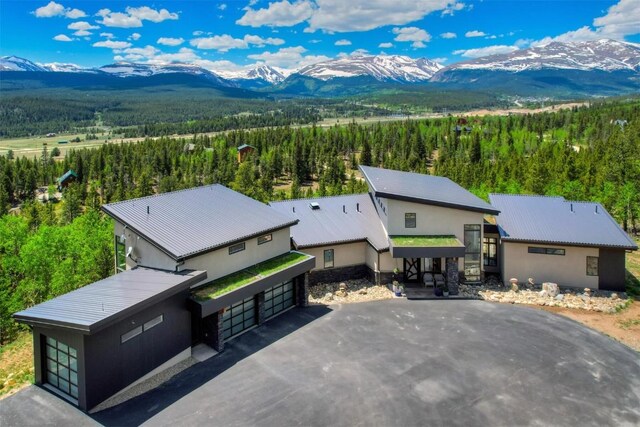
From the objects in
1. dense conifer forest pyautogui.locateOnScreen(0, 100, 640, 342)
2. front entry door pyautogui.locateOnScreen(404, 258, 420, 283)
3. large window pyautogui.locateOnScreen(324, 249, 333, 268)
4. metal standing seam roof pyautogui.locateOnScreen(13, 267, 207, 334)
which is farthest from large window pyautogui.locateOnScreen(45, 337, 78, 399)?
front entry door pyautogui.locateOnScreen(404, 258, 420, 283)

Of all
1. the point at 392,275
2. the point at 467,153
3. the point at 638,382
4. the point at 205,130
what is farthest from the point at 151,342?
the point at 205,130

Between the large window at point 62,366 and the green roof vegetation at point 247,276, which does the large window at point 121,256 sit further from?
the large window at point 62,366

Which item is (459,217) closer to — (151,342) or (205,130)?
(151,342)

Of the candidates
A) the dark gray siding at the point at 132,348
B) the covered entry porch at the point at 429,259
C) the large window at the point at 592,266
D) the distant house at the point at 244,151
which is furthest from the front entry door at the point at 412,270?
the distant house at the point at 244,151

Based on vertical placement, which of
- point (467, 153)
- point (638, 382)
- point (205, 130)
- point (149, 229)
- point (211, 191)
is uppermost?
point (205, 130)

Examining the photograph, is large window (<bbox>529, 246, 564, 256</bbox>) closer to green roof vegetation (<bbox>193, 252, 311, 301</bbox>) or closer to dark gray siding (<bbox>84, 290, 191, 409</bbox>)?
green roof vegetation (<bbox>193, 252, 311, 301</bbox>)

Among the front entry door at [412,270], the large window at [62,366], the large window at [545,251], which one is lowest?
the large window at [62,366]

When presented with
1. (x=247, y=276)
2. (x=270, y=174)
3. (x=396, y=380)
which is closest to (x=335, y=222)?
(x=247, y=276)
